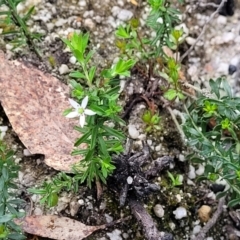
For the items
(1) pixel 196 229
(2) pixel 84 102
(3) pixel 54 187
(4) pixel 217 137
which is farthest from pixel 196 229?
(2) pixel 84 102

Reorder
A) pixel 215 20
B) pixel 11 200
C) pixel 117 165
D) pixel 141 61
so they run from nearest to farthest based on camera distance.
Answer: pixel 11 200, pixel 117 165, pixel 141 61, pixel 215 20

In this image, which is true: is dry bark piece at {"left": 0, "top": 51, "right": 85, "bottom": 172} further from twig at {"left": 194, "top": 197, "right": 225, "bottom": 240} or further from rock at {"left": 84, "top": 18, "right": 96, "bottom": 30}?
twig at {"left": 194, "top": 197, "right": 225, "bottom": 240}

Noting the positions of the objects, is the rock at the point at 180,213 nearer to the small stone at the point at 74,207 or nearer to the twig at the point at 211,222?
the twig at the point at 211,222

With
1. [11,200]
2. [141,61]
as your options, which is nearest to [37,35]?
[141,61]

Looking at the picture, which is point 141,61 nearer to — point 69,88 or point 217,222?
point 69,88

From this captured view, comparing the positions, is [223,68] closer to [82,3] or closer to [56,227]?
[82,3]

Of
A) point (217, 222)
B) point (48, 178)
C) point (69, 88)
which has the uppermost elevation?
point (69, 88)
